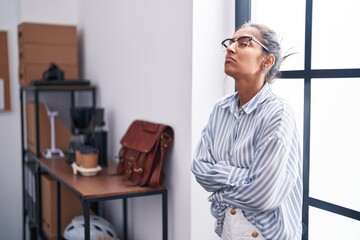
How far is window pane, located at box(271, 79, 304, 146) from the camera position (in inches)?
71.2

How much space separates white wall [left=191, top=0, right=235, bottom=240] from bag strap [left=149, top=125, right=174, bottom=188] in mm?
216

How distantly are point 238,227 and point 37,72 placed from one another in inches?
94.6

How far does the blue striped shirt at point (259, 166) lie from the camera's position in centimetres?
139

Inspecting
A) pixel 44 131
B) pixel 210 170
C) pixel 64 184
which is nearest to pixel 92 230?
pixel 64 184

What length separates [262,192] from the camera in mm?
1390

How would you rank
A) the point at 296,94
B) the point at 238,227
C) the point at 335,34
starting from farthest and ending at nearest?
the point at 296,94 → the point at 335,34 → the point at 238,227

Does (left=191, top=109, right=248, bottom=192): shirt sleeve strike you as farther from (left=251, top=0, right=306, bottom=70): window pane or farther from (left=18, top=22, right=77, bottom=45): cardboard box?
(left=18, top=22, right=77, bottom=45): cardboard box

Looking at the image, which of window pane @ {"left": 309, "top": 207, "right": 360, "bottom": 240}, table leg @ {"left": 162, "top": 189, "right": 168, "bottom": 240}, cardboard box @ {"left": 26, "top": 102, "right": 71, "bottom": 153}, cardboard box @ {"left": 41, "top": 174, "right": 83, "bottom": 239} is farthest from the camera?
cardboard box @ {"left": 26, "top": 102, "right": 71, "bottom": 153}

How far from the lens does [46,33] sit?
345 cm

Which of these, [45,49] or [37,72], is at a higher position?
[45,49]

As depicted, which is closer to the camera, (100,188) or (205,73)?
(205,73)

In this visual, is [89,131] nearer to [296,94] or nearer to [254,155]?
[296,94]

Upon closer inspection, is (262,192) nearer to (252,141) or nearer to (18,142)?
(252,141)

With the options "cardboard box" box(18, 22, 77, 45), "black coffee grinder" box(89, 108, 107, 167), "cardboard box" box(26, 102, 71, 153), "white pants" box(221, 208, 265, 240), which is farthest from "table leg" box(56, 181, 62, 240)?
"white pants" box(221, 208, 265, 240)
